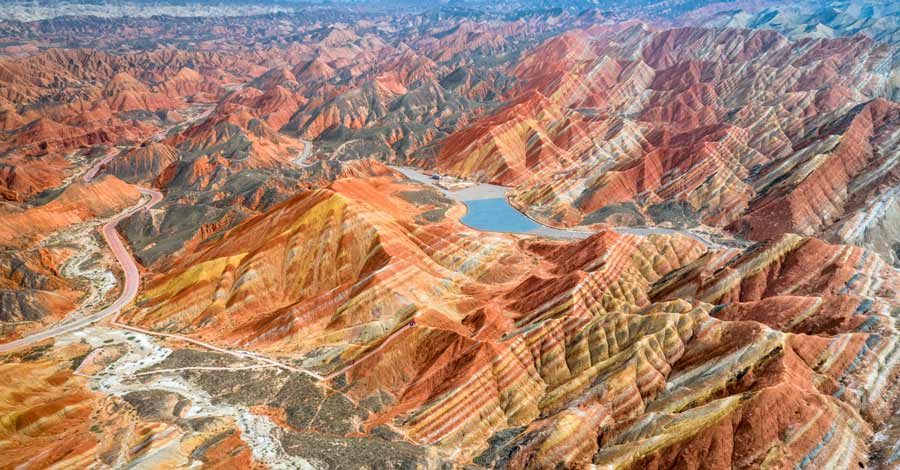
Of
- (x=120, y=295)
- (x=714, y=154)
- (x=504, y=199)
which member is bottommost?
(x=504, y=199)

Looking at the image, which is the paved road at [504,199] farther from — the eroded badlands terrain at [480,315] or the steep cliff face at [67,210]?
the steep cliff face at [67,210]

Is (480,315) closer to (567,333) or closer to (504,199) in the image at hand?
(567,333)

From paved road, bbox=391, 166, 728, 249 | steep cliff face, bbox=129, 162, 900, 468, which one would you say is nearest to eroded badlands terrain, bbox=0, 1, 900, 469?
steep cliff face, bbox=129, 162, 900, 468

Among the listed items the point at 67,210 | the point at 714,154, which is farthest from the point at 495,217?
the point at 67,210

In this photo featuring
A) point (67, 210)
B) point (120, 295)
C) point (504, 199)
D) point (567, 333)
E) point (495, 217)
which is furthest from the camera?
point (504, 199)

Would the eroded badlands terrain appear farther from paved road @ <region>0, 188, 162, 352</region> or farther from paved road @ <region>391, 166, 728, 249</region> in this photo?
paved road @ <region>391, 166, 728, 249</region>

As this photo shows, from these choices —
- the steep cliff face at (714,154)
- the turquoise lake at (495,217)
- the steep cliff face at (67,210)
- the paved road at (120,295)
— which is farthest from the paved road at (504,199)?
the steep cliff face at (67,210)
